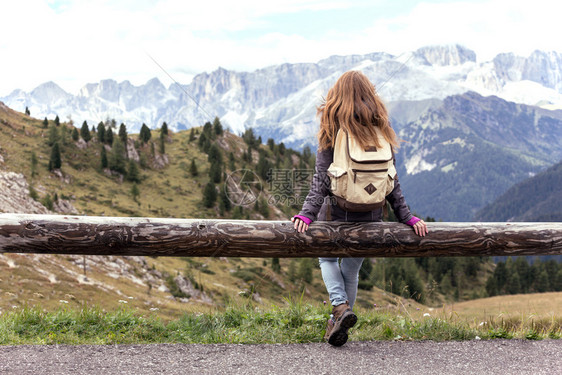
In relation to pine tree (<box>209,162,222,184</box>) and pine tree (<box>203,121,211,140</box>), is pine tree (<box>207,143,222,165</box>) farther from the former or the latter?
pine tree (<box>203,121,211,140</box>)

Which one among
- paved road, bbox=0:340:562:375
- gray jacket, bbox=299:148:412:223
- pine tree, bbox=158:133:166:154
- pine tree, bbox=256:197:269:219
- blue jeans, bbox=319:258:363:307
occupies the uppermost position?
pine tree, bbox=158:133:166:154

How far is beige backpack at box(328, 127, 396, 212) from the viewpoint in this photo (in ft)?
16.8

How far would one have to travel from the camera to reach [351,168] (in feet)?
16.7

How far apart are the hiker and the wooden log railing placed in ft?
0.70

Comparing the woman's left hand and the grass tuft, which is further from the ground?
the woman's left hand

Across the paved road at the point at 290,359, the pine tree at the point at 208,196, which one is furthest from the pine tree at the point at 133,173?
the paved road at the point at 290,359

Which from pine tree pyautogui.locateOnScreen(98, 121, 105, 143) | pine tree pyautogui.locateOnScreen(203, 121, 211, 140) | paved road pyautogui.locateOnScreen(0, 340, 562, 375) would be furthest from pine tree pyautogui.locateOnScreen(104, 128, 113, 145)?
paved road pyautogui.locateOnScreen(0, 340, 562, 375)

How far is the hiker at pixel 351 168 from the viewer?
5.14 m

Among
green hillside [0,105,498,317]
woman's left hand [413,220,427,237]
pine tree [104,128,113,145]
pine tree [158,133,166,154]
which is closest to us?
woman's left hand [413,220,427,237]

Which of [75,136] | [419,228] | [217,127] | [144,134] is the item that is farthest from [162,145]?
[419,228]

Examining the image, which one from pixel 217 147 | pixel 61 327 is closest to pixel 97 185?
pixel 217 147

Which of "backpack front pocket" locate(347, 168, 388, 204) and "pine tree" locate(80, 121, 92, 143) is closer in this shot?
"backpack front pocket" locate(347, 168, 388, 204)

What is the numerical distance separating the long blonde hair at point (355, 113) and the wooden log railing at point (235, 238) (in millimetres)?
1110

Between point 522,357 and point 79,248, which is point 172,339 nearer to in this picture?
point 79,248
